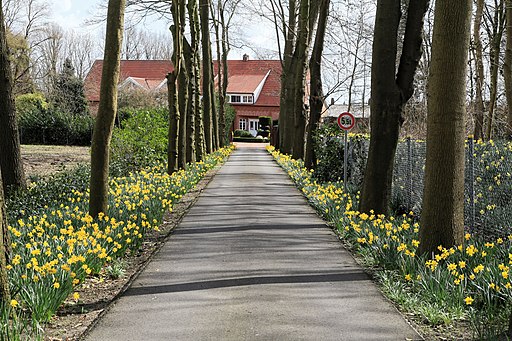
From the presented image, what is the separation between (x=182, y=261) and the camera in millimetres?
8484

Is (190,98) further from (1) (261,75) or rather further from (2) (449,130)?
(1) (261,75)

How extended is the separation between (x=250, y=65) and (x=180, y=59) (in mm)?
68513

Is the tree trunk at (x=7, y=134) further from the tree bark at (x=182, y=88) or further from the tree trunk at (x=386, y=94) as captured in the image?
the tree trunk at (x=386, y=94)

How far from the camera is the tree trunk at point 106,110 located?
33.5 feet

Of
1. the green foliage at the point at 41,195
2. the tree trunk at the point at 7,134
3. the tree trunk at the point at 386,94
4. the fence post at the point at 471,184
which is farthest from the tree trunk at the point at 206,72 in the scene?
the fence post at the point at 471,184

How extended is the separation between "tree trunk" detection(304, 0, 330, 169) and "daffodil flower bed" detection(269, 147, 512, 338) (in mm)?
11336

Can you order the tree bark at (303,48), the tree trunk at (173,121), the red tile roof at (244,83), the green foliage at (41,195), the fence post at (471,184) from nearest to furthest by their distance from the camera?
1. the fence post at (471,184)
2. the green foliage at (41,195)
3. the tree trunk at (173,121)
4. the tree bark at (303,48)
5. the red tile roof at (244,83)

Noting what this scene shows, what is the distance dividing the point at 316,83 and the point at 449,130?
13.6m

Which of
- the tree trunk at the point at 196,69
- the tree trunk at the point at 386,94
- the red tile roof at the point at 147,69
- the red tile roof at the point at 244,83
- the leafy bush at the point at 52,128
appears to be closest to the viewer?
the tree trunk at the point at 386,94

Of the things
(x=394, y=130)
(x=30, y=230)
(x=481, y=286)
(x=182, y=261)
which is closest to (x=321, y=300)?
(x=481, y=286)

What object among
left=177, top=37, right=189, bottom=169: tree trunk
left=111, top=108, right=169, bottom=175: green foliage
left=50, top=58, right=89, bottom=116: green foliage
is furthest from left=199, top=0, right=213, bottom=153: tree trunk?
left=50, top=58, right=89, bottom=116: green foliage

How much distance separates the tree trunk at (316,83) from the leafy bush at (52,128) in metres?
27.4

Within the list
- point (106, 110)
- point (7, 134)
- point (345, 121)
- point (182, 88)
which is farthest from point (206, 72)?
point (106, 110)

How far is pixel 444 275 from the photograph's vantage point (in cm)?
636
